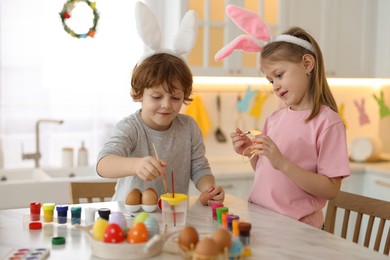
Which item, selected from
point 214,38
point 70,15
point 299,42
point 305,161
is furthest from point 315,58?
point 70,15

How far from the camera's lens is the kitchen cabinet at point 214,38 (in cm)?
335

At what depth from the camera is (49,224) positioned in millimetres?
1479

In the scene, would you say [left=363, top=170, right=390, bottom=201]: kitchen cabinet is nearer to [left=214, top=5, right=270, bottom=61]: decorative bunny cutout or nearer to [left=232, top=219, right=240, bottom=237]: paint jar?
[left=214, top=5, right=270, bottom=61]: decorative bunny cutout

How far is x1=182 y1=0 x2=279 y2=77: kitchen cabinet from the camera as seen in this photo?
11.0 feet

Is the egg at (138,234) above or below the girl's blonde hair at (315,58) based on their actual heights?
below

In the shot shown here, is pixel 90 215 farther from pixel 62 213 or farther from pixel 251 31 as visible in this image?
pixel 251 31

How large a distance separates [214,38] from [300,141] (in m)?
1.70

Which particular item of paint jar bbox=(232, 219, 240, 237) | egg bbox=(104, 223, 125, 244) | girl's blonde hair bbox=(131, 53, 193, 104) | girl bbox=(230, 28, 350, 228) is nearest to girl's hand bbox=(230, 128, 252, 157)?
girl bbox=(230, 28, 350, 228)

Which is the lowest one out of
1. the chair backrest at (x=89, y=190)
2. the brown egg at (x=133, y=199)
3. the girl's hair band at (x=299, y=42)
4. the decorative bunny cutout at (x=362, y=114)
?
the chair backrest at (x=89, y=190)

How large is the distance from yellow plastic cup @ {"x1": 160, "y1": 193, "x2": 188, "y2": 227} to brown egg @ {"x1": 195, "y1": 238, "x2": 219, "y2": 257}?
0.33m

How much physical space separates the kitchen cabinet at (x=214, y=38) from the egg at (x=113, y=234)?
2.19m

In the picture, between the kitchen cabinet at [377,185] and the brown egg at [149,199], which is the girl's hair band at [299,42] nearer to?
the brown egg at [149,199]

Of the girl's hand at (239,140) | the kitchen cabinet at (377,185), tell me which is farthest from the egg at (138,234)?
the kitchen cabinet at (377,185)

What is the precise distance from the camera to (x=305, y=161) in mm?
1817
